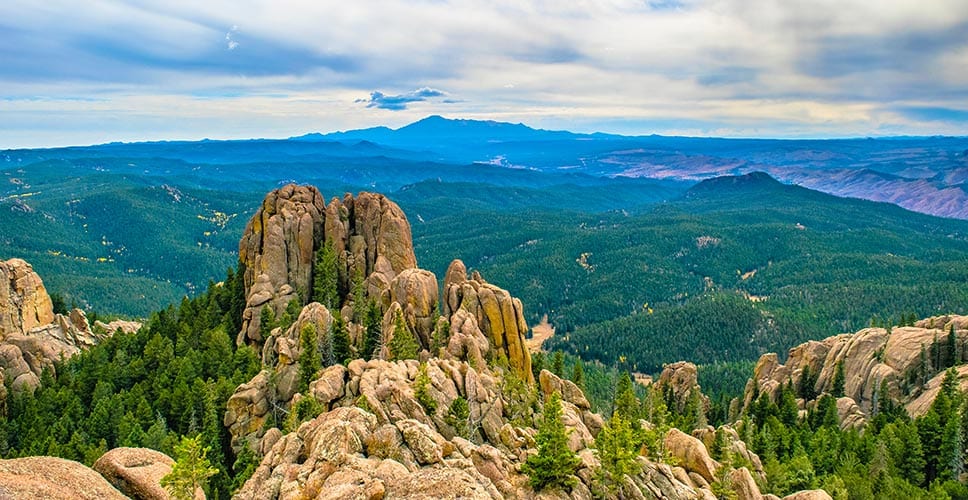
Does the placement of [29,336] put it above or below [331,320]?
below

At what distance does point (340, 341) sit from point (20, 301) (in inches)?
2525

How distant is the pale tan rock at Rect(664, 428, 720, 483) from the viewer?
143 feet

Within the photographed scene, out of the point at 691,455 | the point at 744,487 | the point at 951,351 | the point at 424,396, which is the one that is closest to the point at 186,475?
the point at 424,396

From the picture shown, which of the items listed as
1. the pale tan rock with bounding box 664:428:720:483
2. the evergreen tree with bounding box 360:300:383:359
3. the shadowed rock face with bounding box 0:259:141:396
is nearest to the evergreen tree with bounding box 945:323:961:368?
the pale tan rock with bounding box 664:428:720:483

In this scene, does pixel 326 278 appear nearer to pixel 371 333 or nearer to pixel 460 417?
pixel 371 333

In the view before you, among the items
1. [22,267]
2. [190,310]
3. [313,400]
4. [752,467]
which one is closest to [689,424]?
[752,467]

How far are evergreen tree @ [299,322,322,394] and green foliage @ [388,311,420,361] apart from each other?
7.18 m

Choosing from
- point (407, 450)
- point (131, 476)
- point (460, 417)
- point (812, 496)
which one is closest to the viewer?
point (131, 476)

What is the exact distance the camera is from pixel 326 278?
252ft

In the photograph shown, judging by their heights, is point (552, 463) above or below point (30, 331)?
above

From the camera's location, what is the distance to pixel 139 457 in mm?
32344

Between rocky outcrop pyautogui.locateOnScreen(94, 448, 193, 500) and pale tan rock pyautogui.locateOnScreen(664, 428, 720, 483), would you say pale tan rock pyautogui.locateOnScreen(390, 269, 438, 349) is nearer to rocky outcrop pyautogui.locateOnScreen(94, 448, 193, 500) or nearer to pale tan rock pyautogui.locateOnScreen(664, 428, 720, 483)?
pale tan rock pyautogui.locateOnScreen(664, 428, 720, 483)

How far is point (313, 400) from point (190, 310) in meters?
53.6

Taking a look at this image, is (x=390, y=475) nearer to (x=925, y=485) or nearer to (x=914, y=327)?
(x=925, y=485)
